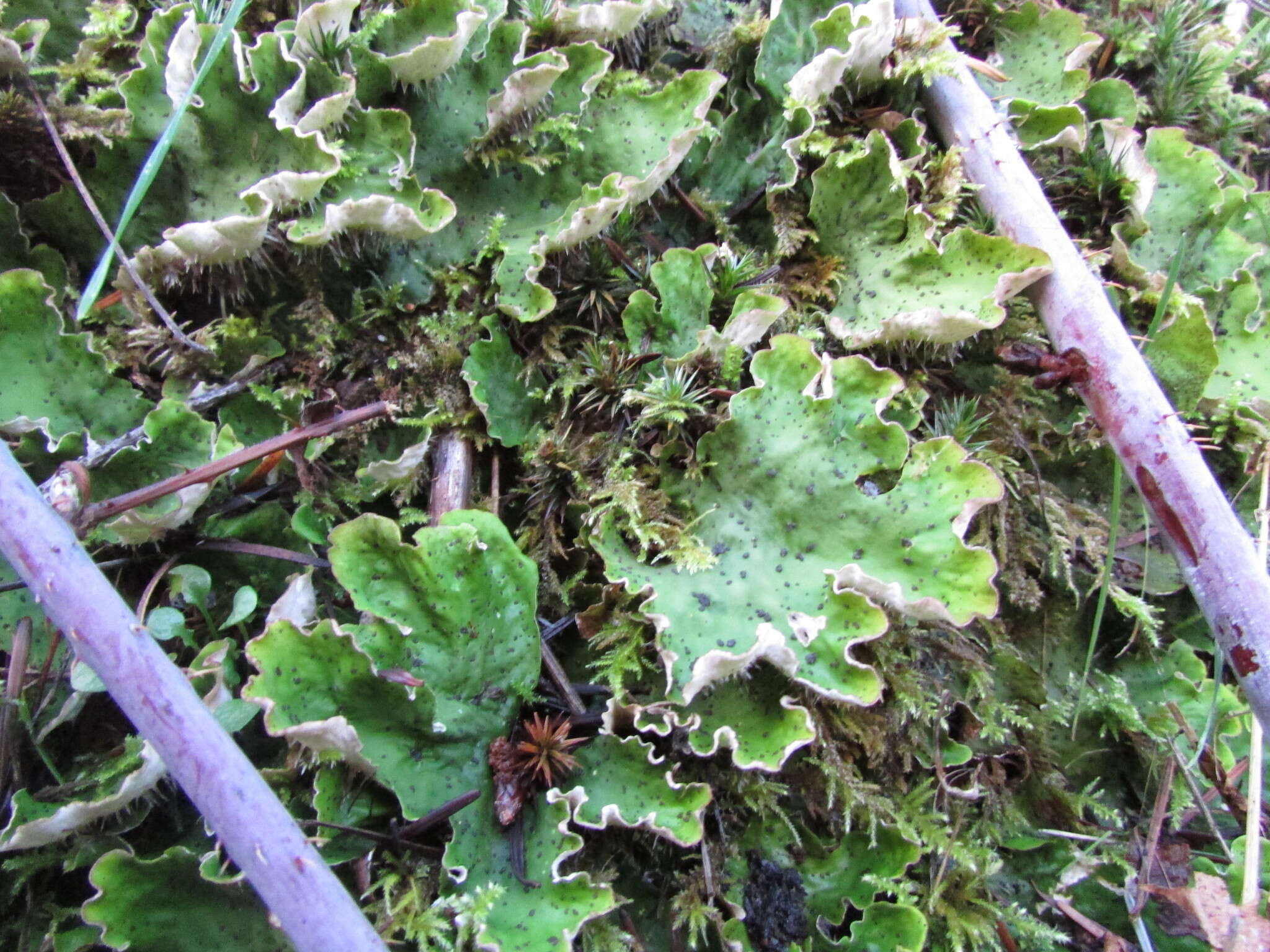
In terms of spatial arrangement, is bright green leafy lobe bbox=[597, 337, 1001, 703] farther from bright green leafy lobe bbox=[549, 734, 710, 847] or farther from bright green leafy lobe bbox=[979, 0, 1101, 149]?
bright green leafy lobe bbox=[979, 0, 1101, 149]

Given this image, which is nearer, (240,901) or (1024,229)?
(240,901)

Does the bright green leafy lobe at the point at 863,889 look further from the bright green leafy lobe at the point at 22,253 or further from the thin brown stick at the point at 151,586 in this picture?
the bright green leafy lobe at the point at 22,253

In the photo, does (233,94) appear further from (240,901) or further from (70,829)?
(240,901)

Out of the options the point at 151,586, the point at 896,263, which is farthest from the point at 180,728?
the point at 896,263

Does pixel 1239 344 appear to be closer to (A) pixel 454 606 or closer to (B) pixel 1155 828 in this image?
(B) pixel 1155 828

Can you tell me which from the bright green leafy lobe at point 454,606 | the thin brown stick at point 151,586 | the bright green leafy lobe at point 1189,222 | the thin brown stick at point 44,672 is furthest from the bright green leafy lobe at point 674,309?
the thin brown stick at point 44,672

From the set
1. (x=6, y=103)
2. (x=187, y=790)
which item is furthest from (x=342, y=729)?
(x=6, y=103)
